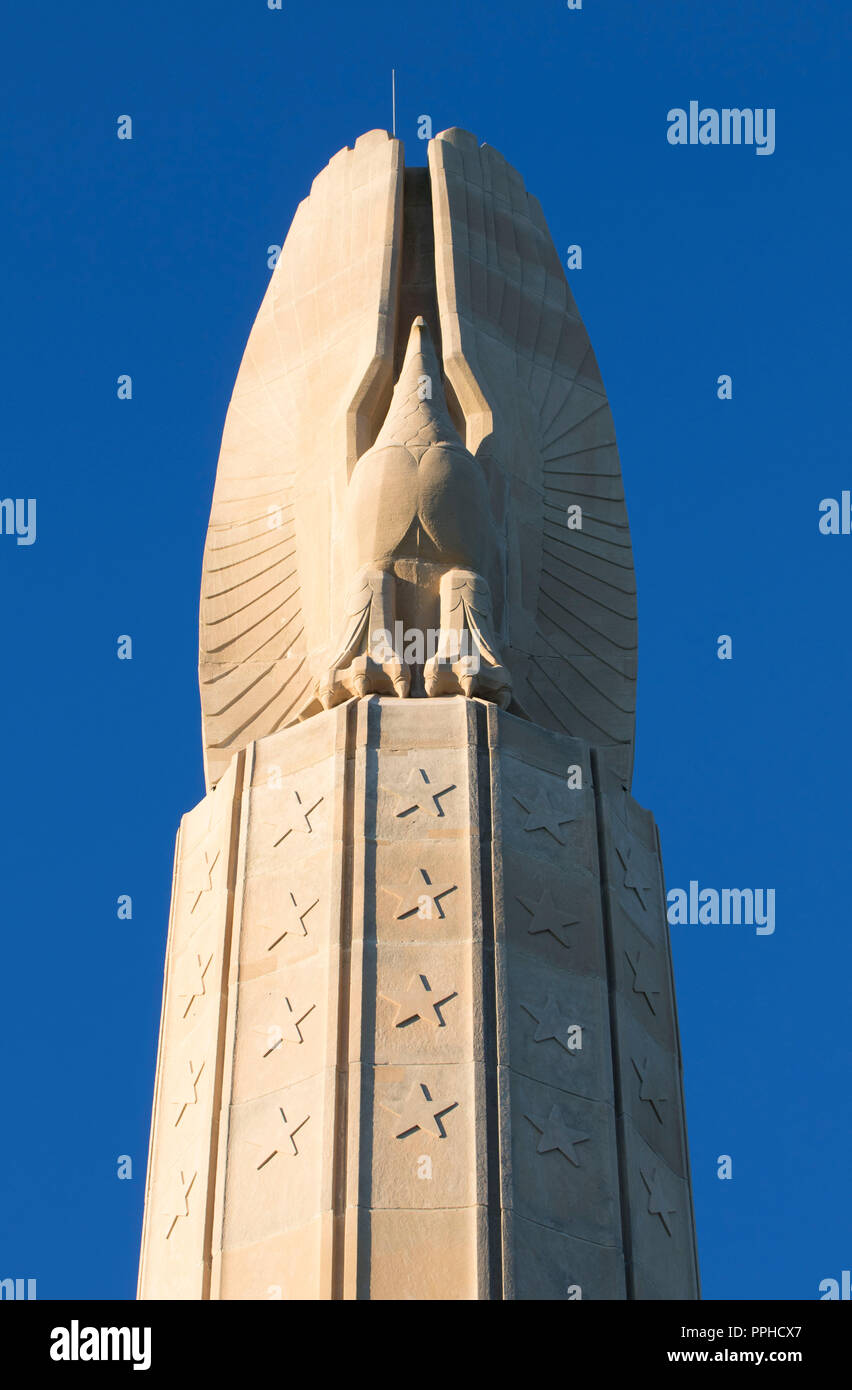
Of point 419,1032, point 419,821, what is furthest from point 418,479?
point 419,1032

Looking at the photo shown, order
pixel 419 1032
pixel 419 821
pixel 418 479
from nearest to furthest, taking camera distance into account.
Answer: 1. pixel 419 1032
2. pixel 419 821
3. pixel 418 479

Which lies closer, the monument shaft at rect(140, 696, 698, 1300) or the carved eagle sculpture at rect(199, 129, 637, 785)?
the monument shaft at rect(140, 696, 698, 1300)

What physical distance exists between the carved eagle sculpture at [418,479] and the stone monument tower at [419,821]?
0.04 metres

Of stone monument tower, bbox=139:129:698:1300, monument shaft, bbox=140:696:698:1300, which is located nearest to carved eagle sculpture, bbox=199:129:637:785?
stone monument tower, bbox=139:129:698:1300

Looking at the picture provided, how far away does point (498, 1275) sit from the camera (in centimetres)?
1784

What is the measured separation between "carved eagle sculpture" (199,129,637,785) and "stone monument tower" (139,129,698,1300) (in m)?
0.04

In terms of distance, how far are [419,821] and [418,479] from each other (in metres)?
3.84

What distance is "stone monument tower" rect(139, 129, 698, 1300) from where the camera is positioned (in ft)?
60.7

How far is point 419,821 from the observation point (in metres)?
20.2

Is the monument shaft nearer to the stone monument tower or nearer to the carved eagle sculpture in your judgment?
the stone monument tower

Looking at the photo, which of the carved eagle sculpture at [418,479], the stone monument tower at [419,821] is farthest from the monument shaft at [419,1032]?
the carved eagle sculpture at [418,479]

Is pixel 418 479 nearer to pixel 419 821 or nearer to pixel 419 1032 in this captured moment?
pixel 419 821

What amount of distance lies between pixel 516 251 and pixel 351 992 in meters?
9.96
